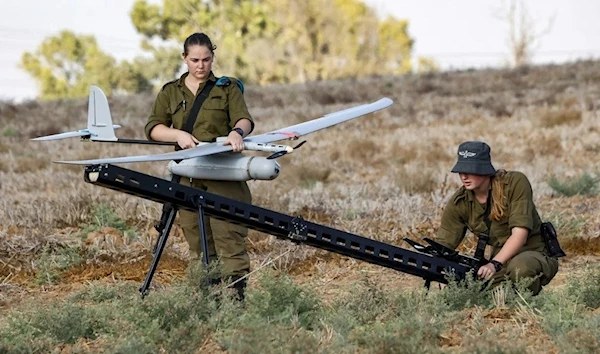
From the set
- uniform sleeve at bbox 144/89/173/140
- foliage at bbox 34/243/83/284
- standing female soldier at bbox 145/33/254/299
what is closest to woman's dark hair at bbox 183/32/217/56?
standing female soldier at bbox 145/33/254/299

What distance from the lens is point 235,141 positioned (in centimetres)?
568

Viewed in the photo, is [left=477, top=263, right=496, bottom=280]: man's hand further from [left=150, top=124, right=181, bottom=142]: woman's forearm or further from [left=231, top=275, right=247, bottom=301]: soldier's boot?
[left=150, top=124, right=181, bottom=142]: woman's forearm

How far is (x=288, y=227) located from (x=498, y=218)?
1373 mm

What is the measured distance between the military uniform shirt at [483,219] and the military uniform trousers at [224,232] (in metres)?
1.24

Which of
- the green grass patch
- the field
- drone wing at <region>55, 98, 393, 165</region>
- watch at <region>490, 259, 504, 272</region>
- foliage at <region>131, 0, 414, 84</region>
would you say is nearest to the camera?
the green grass patch

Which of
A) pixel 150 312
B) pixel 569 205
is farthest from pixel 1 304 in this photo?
pixel 569 205

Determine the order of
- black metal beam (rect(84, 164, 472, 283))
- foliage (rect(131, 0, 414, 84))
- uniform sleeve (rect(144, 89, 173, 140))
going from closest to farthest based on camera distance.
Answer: black metal beam (rect(84, 164, 472, 283)) → uniform sleeve (rect(144, 89, 173, 140)) → foliage (rect(131, 0, 414, 84))

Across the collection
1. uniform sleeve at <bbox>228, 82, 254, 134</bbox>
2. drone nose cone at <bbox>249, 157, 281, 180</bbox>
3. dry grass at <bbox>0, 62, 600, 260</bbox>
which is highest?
uniform sleeve at <bbox>228, 82, 254, 134</bbox>

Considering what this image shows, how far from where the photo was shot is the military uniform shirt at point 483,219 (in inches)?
243

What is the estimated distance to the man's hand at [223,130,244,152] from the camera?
5.66 meters

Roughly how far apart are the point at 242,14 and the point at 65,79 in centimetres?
1984

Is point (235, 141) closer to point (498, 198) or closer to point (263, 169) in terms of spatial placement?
point (263, 169)

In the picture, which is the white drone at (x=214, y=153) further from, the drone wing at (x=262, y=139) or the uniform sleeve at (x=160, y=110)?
the uniform sleeve at (x=160, y=110)

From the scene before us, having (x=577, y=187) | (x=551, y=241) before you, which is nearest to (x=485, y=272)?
(x=551, y=241)
